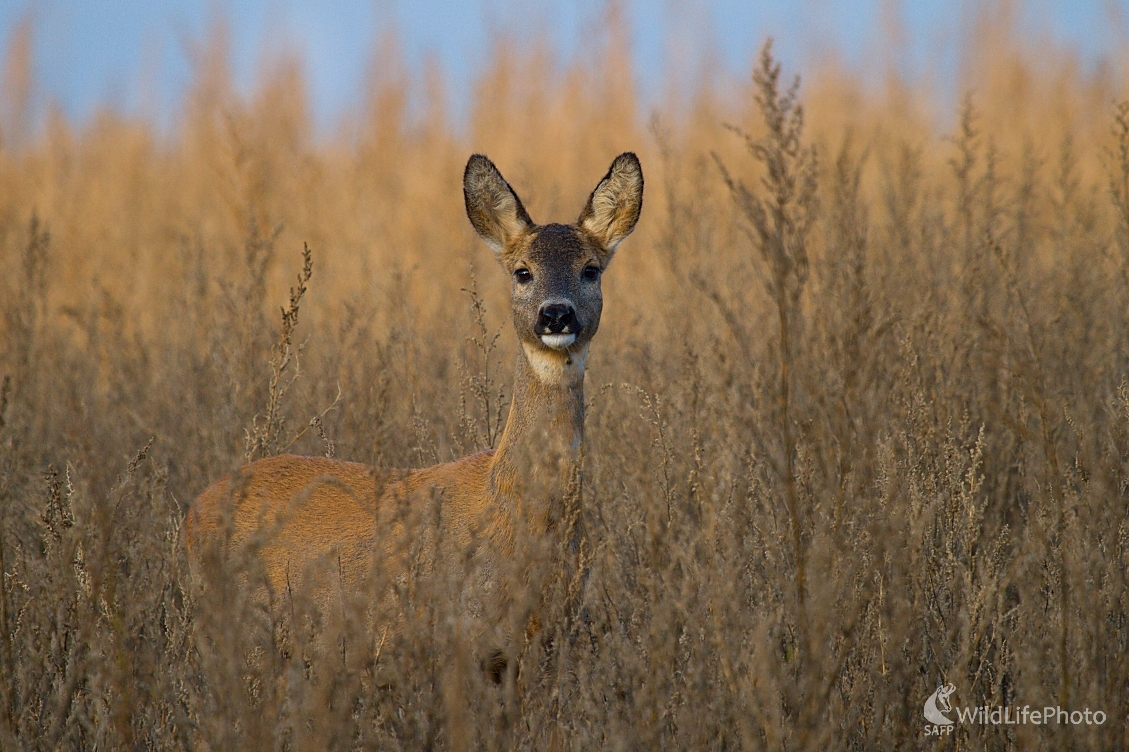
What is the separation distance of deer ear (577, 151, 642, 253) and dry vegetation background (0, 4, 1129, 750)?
0.46 m

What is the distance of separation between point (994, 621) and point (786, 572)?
0.57 meters

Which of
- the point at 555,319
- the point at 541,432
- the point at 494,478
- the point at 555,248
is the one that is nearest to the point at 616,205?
the point at 555,248

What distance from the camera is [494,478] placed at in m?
3.54

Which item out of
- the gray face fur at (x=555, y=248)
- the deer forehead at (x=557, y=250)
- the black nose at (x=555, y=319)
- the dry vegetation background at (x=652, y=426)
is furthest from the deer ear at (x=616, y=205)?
the black nose at (x=555, y=319)

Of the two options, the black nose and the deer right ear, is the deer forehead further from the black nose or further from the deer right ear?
the black nose

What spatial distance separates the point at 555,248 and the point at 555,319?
1.45 feet

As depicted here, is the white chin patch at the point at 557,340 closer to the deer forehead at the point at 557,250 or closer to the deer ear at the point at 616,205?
the deer forehead at the point at 557,250

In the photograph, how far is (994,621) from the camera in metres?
2.88

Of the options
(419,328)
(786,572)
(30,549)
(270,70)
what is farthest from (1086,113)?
(30,549)

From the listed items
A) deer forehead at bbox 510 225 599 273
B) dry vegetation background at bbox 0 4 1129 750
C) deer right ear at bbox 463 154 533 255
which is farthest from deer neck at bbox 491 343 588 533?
deer right ear at bbox 463 154 533 255

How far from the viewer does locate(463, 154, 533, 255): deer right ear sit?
4.19 m

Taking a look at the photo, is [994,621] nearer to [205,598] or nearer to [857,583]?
[857,583]

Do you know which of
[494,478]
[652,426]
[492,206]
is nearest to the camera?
[494,478]

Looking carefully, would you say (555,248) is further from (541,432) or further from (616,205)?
(541,432)
